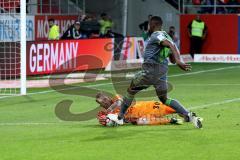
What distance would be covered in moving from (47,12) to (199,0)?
322 inches

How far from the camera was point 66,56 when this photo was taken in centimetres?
2767

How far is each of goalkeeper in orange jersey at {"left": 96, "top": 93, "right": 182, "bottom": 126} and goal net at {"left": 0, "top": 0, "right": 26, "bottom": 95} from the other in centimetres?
722

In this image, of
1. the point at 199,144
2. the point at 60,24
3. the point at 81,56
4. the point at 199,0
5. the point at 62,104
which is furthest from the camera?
the point at 199,0

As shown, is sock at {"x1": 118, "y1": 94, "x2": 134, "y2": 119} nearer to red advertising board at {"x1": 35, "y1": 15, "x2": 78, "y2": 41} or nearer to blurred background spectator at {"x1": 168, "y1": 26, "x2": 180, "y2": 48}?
red advertising board at {"x1": 35, "y1": 15, "x2": 78, "y2": 41}

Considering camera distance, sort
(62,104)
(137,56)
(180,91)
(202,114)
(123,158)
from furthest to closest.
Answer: (137,56), (180,91), (62,104), (202,114), (123,158)

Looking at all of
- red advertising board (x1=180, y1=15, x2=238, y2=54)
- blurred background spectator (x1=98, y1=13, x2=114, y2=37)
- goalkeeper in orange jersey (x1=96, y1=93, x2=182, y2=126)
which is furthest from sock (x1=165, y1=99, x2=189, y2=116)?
red advertising board (x1=180, y1=15, x2=238, y2=54)

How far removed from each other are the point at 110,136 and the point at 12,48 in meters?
12.3

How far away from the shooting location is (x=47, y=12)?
122ft

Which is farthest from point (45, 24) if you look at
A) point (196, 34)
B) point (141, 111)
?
point (141, 111)

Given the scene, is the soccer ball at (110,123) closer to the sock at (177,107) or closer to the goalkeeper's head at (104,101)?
the goalkeeper's head at (104,101)

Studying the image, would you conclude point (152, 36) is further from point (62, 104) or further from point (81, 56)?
point (81, 56)

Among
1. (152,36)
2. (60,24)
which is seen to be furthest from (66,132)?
(60,24)

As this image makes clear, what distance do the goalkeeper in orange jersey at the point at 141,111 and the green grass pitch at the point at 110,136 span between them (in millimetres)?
296

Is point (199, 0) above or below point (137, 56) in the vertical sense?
above
